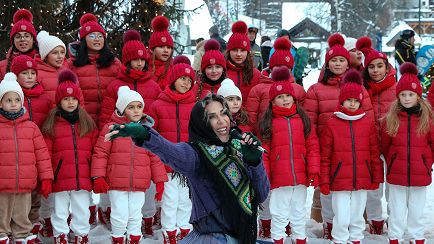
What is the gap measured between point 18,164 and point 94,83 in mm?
1348

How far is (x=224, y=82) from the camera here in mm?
6586

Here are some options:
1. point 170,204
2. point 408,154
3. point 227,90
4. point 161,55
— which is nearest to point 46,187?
point 170,204

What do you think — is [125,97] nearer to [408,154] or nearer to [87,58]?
[87,58]

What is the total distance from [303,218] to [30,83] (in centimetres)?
293

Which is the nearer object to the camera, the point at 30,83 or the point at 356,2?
the point at 30,83

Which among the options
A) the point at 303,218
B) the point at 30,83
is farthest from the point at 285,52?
the point at 30,83

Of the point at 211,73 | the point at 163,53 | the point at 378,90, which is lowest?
the point at 378,90

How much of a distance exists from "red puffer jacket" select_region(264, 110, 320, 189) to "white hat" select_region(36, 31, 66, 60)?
7.61 ft

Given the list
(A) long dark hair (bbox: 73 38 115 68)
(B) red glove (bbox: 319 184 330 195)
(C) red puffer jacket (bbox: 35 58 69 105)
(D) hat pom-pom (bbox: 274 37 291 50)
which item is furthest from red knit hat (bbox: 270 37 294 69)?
(C) red puffer jacket (bbox: 35 58 69 105)

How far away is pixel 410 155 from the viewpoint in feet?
20.3

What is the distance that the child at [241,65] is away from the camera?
719 cm

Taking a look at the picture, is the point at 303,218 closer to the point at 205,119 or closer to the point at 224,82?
the point at 224,82

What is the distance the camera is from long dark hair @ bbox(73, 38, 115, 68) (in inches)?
274

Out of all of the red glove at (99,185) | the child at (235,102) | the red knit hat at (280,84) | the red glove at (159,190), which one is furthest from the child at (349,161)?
the red glove at (99,185)
